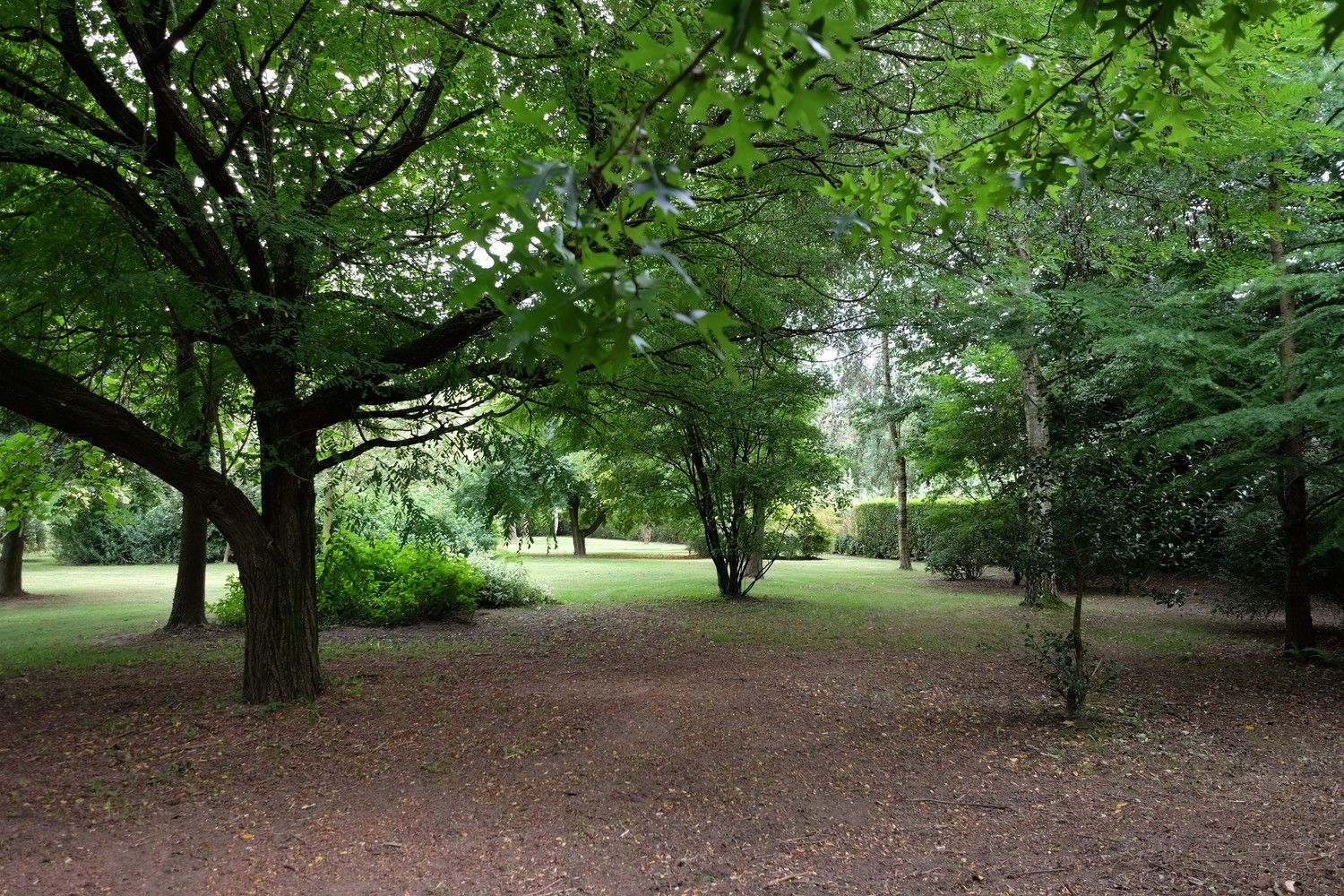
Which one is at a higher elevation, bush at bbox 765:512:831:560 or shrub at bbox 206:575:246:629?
bush at bbox 765:512:831:560

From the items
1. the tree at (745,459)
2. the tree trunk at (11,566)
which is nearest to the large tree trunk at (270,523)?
the tree at (745,459)

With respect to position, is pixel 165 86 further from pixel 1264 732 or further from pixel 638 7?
pixel 1264 732

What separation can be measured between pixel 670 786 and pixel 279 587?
3544 millimetres

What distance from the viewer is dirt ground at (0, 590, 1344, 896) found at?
353 cm

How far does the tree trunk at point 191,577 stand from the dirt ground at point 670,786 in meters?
3.15

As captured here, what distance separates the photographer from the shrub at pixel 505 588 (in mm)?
13469

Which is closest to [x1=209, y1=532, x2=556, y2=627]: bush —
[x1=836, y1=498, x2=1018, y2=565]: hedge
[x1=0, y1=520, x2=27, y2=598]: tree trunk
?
[x1=0, y1=520, x2=27, y2=598]: tree trunk

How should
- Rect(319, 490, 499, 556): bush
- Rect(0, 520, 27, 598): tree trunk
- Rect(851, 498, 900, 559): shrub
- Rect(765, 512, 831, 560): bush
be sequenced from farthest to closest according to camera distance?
Rect(851, 498, 900, 559): shrub, Rect(0, 520, 27, 598): tree trunk, Rect(765, 512, 831, 560): bush, Rect(319, 490, 499, 556): bush

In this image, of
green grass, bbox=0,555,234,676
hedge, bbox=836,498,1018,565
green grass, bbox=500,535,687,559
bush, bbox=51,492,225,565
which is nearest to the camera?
green grass, bbox=0,555,234,676

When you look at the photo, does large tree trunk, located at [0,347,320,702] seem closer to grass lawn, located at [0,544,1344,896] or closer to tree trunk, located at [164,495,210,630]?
grass lawn, located at [0,544,1344,896]

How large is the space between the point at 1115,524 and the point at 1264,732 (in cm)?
181

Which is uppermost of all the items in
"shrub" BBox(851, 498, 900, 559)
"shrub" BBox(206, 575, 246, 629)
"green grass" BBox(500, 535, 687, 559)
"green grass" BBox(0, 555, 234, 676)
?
"shrub" BBox(851, 498, 900, 559)

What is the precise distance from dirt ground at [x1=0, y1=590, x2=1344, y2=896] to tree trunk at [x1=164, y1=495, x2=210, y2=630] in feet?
10.3

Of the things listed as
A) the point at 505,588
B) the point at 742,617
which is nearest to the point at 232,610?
the point at 505,588
